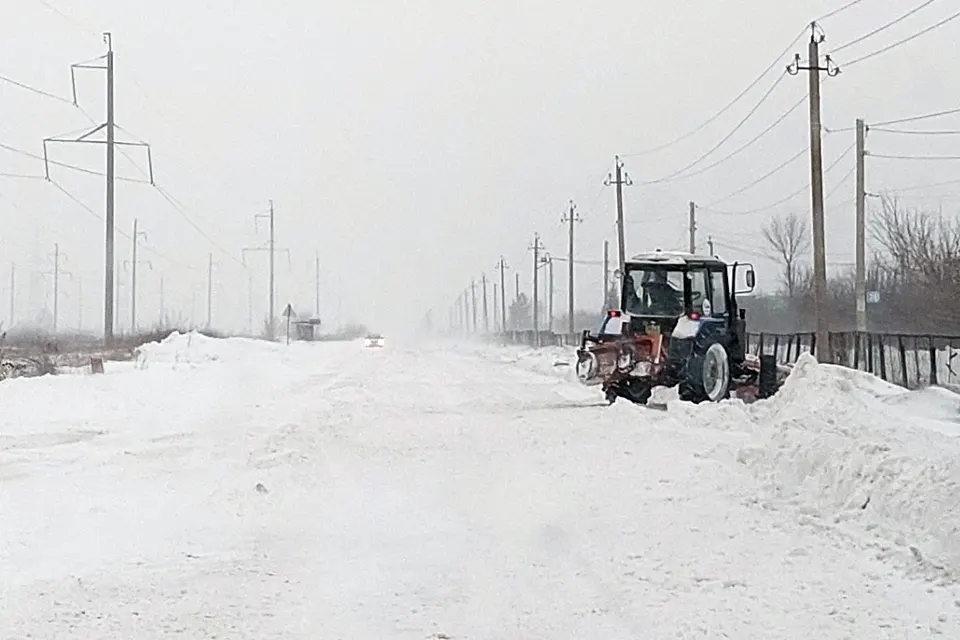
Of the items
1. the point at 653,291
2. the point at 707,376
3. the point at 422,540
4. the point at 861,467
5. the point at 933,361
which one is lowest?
the point at 422,540

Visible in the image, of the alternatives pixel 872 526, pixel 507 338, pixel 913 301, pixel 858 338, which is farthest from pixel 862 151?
pixel 507 338

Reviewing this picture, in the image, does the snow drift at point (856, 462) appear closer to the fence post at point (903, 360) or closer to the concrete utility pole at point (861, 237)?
the fence post at point (903, 360)

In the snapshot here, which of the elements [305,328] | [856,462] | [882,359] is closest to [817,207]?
A: [882,359]

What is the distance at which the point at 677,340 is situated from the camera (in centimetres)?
2252

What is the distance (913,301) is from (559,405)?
20.9 m

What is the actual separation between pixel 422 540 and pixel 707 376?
44.9 feet

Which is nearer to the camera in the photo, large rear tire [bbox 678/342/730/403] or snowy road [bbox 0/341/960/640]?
snowy road [bbox 0/341/960/640]

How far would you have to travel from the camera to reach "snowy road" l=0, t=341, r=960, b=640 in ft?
23.7

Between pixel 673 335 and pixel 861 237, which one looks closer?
pixel 673 335

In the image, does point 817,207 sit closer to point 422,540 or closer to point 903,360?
point 903,360

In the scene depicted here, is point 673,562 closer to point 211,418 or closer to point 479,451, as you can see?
point 479,451

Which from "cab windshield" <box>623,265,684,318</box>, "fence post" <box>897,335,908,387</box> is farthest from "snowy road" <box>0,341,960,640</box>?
"fence post" <box>897,335,908,387</box>

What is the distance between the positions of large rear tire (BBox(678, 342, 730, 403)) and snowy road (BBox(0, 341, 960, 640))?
3.46 m

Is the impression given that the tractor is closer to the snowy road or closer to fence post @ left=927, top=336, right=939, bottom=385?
the snowy road
